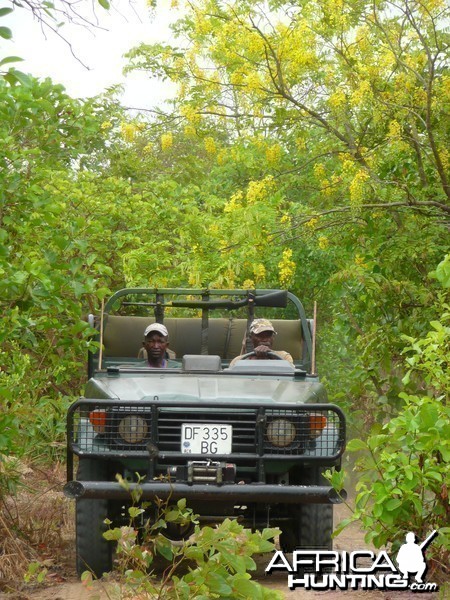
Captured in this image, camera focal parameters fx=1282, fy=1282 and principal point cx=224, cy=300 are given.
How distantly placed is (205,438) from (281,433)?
0.45 meters

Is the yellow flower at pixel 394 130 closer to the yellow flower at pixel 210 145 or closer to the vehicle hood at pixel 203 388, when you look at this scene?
the yellow flower at pixel 210 145

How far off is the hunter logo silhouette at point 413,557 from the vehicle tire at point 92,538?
1754 millimetres

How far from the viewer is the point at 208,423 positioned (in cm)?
746

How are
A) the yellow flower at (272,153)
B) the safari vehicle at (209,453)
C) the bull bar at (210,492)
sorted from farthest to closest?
the yellow flower at (272,153) → the safari vehicle at (209,453) → the bull bar at (210,492)

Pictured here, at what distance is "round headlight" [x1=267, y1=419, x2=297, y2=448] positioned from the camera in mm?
7504

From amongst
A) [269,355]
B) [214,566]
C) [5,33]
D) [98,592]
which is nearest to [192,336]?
[269,355]

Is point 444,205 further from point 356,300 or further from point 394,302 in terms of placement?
point 356,300

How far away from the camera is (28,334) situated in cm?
855

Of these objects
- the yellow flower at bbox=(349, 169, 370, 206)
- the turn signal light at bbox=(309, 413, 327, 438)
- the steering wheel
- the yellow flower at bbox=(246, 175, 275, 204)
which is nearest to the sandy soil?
the turn signal light at bbox=(309, 413, 327, 438)

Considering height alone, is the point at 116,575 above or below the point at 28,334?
below

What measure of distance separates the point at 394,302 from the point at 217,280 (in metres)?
1.97

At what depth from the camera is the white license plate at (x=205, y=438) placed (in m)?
7.41

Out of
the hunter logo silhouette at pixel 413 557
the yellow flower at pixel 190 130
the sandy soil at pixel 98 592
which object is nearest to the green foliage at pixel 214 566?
the sandy soil at pixel 98 592

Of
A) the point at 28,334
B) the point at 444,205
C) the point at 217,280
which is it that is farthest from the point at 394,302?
the point at 28,334
